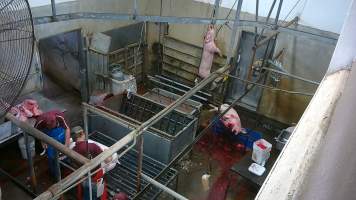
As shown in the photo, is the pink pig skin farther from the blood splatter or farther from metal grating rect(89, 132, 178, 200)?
metal grating rect(89, 132, 178, 200)

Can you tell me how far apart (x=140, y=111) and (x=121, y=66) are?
2409mm

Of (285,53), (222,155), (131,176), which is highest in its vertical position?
(285,53)

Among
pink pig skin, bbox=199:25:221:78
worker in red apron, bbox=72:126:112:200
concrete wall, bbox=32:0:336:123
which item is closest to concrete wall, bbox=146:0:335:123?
concrete wall, bbox=32:0:336:123

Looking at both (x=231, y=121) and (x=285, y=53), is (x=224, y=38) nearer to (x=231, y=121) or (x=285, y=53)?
(x=285, y=53)

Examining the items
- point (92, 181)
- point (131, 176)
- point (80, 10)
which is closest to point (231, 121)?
point (131, 176)

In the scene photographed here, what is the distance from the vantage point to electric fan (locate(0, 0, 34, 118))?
2.12 meters

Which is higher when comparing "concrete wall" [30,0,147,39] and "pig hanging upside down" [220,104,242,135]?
"concrete wall" [30,0,147,39]

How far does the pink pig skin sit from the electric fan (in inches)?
221

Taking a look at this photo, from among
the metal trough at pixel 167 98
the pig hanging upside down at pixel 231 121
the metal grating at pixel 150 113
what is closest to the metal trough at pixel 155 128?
the metal grating at pixel 150 113

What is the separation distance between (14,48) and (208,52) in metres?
5.91

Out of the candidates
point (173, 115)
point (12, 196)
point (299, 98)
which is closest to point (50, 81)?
point (173, 115)

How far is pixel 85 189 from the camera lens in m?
3.69

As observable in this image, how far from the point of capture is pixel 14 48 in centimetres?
220

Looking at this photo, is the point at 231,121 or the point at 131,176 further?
the point at 231,121
